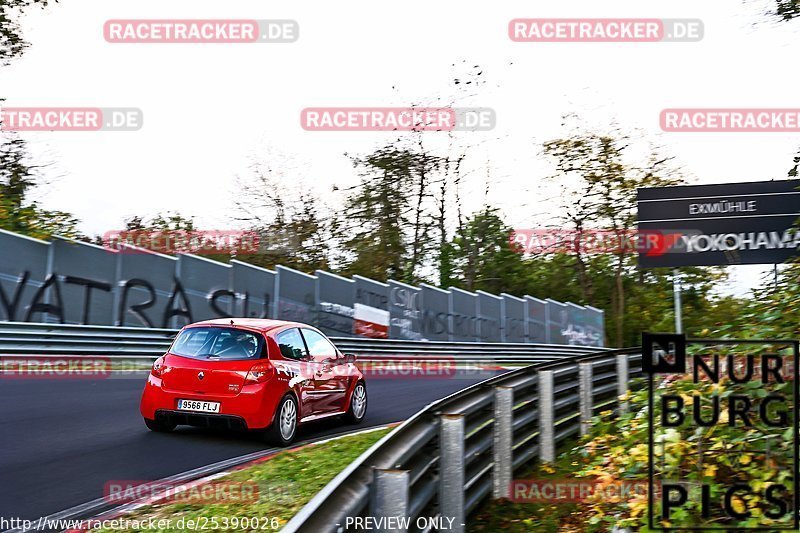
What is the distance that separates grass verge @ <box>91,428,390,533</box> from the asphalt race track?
70cm

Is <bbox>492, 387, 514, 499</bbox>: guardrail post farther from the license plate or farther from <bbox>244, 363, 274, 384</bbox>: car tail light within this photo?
the license plate

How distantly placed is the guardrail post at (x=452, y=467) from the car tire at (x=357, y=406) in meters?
6.03

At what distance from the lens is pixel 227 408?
9961 mm

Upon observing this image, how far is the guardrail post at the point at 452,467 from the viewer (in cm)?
625

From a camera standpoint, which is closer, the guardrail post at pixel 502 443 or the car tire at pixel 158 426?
the guardrail post at pixel 502 443

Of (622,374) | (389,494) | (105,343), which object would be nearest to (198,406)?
(622,374)

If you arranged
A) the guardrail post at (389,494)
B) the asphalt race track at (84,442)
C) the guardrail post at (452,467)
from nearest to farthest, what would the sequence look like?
the guardrail post at (389,494) → the guardrail post at (452,467) → the asphalt race track at (84,442)

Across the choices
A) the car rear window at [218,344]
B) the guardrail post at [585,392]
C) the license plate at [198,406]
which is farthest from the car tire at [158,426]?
the guardrail post at [585,392]

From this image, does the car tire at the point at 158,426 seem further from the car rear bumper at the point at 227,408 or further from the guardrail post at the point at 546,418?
the guardrail post at the point at 546,418

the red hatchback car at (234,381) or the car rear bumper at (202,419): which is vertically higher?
the red hatchback car at (234,381)

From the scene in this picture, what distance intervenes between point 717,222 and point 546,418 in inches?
579

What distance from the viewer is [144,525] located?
6.57 metres

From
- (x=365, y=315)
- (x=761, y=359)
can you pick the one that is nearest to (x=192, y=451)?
(x=761, y=359)

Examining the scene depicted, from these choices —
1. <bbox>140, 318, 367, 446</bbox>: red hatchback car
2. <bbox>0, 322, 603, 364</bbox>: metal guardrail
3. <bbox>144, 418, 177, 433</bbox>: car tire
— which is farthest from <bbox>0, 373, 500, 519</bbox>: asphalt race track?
<bbox>0, 322, 603, 364</bbox>: metal guardrail
